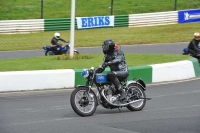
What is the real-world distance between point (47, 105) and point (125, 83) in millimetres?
1800

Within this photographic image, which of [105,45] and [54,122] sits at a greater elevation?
[105,45]

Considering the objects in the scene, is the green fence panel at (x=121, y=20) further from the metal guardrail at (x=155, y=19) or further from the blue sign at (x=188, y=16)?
the blue sign at (x=188, y=16)

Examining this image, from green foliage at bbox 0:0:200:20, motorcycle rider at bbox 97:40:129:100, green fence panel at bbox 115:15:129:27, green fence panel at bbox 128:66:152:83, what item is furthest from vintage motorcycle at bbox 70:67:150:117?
green foliage at bbox 0:0:200:20

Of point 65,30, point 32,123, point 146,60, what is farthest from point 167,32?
point 32,123

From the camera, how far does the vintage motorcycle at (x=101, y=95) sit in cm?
1105

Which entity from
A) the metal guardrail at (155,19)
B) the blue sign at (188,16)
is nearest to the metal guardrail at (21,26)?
the metal guardrail at (155,19)

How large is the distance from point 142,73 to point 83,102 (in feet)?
16.6

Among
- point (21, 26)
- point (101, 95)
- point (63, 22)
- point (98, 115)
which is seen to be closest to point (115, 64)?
point (101, 95)

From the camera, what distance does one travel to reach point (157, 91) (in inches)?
575

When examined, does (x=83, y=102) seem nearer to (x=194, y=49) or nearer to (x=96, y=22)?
(x=194, y=49)

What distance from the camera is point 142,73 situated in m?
15.9

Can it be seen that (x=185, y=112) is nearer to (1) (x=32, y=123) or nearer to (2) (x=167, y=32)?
(1) (x=32, y=123)

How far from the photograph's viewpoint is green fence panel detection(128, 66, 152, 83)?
15723mm

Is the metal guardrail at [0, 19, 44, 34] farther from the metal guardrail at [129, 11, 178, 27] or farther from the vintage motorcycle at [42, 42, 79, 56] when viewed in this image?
the vintage motorcycle at [42, 42, 79, 56]
